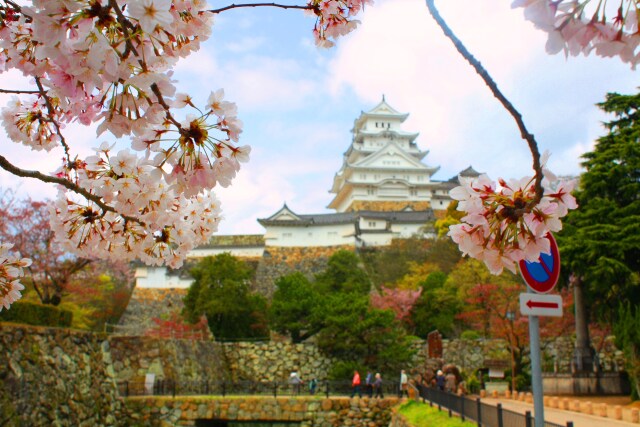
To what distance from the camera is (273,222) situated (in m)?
34.8

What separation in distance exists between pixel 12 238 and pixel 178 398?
25.7 ft

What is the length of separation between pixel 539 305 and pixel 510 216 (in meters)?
3.12

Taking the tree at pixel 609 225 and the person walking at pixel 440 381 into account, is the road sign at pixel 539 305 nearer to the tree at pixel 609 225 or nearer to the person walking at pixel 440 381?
the tree at pixel 609 225

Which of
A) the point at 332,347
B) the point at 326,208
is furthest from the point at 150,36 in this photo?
the point at 326,208

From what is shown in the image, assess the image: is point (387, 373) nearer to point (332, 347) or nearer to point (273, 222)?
point (332, 347)

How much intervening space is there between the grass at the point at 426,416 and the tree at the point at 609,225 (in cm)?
569

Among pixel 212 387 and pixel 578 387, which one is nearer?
pixel 578 387

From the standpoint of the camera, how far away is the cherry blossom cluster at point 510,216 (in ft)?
5.70

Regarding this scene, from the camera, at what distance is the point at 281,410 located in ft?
56.7

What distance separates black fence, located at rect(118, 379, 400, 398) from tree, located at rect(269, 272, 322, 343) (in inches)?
140

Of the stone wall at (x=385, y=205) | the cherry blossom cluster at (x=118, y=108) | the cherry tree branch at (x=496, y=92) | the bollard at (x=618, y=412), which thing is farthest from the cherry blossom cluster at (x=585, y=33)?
the stone wall at (x=385, y=205)

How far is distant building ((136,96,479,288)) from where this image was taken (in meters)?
34.8

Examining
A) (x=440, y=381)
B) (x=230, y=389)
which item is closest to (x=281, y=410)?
(x=230, y=389)

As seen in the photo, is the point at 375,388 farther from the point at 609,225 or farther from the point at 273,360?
the point at 609,225
